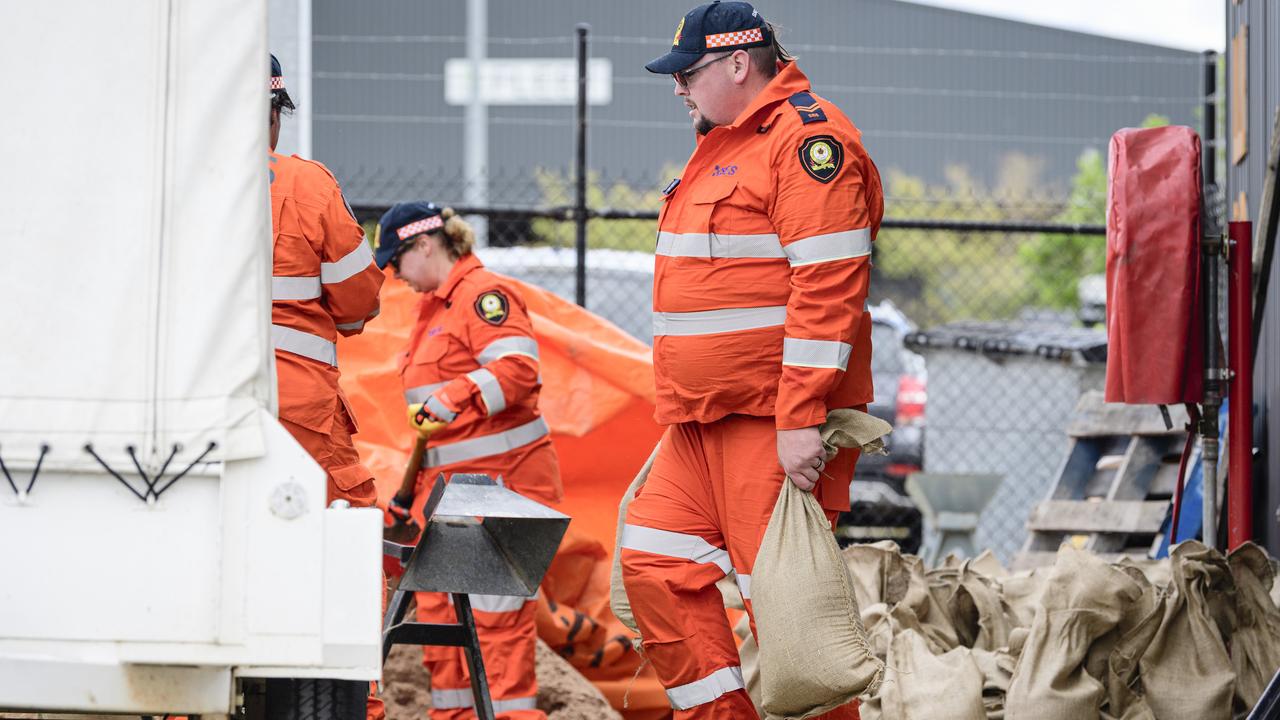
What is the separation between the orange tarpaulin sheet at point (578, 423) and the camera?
6.17 metres

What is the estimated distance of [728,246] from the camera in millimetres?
4020

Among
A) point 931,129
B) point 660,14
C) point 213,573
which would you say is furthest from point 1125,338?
point 931,129

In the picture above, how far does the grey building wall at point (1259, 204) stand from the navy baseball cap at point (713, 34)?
8.15ft

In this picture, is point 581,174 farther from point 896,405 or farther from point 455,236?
point 896,405

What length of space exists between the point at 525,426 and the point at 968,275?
20738 millimetres

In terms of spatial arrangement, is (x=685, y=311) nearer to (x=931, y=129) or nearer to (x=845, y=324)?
(x=845, y=324)

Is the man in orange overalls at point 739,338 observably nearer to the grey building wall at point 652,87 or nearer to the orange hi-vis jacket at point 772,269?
the orange hi-vis jacket at point 772,269

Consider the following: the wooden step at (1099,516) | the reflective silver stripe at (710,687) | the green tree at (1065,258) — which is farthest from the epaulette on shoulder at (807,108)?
the green tree at (1065,258)

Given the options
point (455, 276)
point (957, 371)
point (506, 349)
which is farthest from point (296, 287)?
point (957, 371)

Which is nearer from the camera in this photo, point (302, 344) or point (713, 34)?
point (713, 34)

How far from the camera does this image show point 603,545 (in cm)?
629

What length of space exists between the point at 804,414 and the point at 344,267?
58.5 inches

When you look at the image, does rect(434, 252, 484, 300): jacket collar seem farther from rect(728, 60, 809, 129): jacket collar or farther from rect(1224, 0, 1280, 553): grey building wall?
rect(1224, 0, 1280, 553): grey building wall

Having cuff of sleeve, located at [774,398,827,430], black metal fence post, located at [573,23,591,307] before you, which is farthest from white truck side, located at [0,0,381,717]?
black metal fence post, located at [573,23,591,307]
